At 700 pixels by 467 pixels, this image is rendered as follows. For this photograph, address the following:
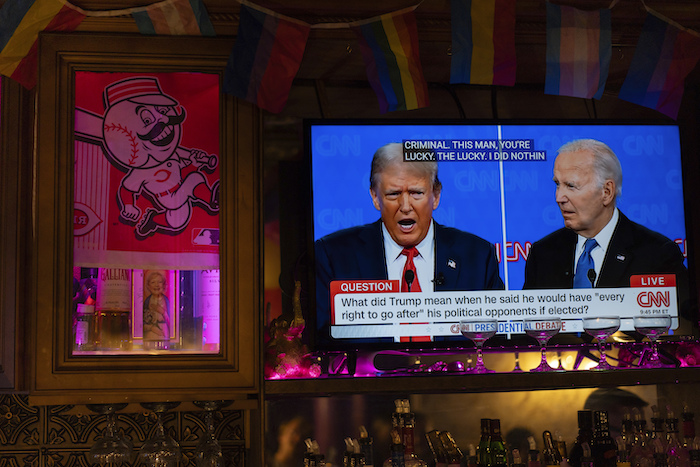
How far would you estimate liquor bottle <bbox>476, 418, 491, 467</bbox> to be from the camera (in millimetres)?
2439

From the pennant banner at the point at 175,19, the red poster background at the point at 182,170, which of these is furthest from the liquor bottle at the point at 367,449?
the pennant banner at the point at 175,19

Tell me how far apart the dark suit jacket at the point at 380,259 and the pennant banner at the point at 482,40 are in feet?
1.83

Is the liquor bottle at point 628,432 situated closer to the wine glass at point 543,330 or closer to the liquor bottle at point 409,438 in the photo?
the wine glass at point 543,330

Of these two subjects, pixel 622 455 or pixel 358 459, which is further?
pixel 622 455

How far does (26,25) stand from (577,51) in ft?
5.89

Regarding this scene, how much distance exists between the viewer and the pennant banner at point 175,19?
229 cm

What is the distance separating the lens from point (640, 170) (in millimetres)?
2658

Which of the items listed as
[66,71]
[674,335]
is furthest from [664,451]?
[66,71]

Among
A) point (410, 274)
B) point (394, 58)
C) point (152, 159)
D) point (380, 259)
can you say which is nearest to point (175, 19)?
point (152, 159)

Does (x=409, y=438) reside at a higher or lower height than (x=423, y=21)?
lower

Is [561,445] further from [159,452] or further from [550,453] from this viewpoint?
[159,452]

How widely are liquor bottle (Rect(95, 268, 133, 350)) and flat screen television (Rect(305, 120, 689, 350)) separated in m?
0.62

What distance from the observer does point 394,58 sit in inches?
93.7

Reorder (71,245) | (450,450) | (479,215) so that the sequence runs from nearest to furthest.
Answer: (71,245) < (450,450) < (479,215)
